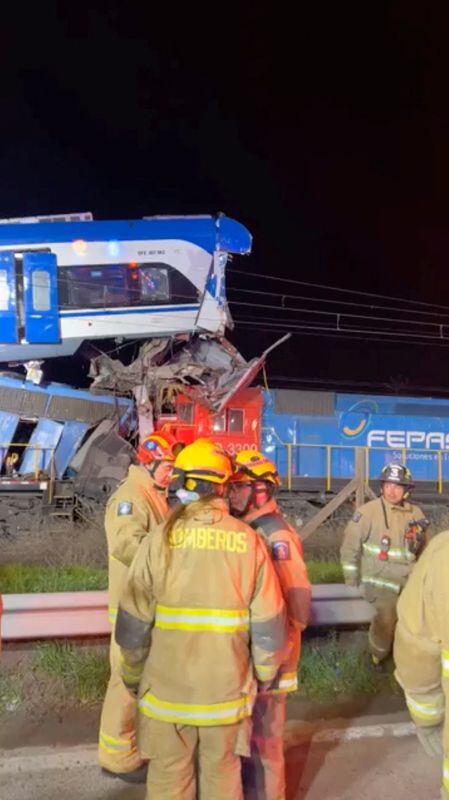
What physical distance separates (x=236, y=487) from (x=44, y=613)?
1.65 metres

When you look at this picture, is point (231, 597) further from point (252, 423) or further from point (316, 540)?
point (252, 423)

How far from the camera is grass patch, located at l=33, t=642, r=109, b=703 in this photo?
172 inches

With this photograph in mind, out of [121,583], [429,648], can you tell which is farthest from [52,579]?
[429,648]

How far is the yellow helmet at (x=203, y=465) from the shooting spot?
8.90 ft

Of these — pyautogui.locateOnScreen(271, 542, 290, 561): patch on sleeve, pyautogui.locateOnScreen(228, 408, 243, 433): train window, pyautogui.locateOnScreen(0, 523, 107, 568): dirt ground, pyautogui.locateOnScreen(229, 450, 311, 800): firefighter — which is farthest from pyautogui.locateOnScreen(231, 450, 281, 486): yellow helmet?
pyautogui.locateOnScreen(228, 408, 243, 433): train window

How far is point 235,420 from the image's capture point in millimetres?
14828

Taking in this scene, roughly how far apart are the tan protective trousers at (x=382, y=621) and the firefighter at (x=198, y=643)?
2.37 meters

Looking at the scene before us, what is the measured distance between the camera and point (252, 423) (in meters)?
15.1

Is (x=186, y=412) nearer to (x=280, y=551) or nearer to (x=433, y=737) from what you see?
(x=280, y=551)

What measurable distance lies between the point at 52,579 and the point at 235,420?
29.2 ft

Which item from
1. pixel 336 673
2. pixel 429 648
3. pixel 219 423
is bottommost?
pixel 336 673

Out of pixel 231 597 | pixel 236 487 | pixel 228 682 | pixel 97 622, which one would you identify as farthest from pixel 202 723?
pixel 97 622

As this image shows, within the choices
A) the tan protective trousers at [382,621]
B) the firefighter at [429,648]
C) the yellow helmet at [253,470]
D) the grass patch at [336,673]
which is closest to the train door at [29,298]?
the grass patch at [336,673]

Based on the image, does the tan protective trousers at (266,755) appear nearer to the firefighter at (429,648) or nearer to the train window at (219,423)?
the firefighter at (429,648)
